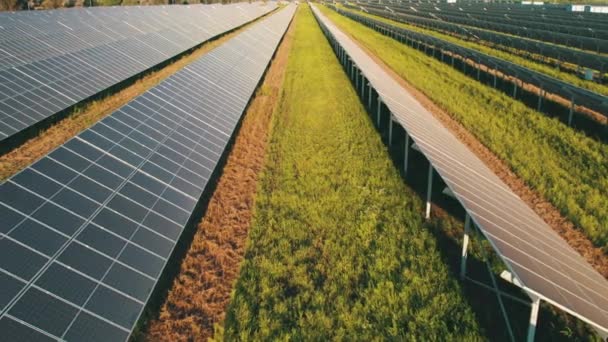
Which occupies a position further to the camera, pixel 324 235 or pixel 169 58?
pixel 169 58

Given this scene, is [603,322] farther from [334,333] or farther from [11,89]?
[11,89]


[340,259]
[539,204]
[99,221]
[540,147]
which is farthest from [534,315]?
[540,147]

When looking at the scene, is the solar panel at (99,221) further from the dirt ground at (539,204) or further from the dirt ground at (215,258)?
the dirt ground at (539,204)

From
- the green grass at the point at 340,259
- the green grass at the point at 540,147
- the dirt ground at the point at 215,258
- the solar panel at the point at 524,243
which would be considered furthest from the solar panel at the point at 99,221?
the green grass at the point at 540,147

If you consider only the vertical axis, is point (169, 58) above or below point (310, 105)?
above

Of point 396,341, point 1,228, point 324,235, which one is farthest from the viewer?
point 324,235

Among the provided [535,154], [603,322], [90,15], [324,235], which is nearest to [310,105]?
[535,154]

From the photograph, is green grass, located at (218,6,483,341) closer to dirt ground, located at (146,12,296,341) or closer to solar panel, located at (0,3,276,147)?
dirt ground, located at (146,12,296,341)

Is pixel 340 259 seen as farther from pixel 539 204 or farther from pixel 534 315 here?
pixel 539 204
